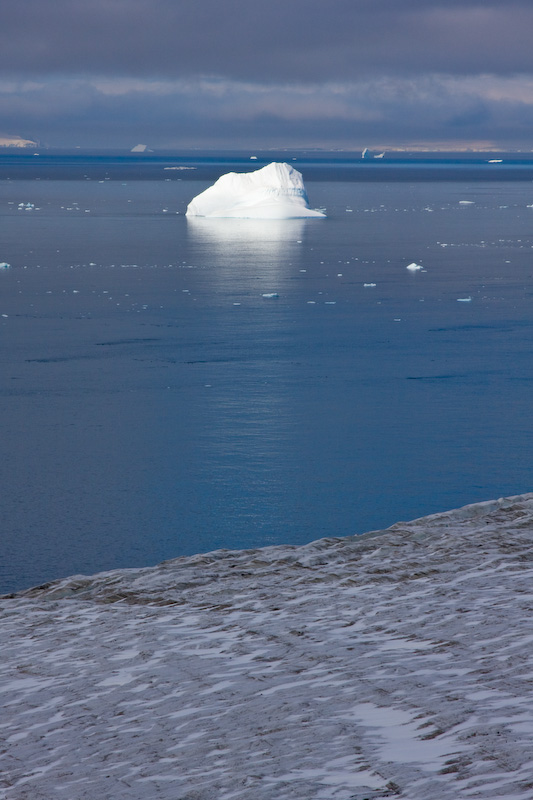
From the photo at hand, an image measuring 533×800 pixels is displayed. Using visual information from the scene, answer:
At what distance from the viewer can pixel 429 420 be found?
12164 millimetres

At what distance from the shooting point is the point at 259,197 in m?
44.6

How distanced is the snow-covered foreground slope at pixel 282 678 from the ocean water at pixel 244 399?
1.37m

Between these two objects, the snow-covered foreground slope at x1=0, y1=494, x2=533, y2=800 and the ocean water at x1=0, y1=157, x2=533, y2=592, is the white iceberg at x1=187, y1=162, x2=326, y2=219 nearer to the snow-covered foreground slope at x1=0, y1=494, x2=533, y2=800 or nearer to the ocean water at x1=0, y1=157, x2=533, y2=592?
the ocean water at x1=0, y1=157, x2=533, y2=592

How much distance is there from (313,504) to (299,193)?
36.8 meters

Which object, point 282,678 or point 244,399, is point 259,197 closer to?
point 244,399

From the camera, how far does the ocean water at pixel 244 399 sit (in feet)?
30.1

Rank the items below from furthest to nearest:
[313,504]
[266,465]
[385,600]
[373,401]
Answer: [373,401] < [266,465] < [313,504] < [385,600]

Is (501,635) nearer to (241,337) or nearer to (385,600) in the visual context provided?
(385,600)

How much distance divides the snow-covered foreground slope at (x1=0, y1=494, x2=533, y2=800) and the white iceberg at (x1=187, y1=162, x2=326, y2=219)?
37.5m

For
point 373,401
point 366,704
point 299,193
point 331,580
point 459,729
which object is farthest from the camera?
point 299,193

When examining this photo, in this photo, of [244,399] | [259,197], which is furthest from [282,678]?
[259,197]

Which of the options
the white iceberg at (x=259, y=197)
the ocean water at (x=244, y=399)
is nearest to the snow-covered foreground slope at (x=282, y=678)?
the ocean water at (x=244, y=399)

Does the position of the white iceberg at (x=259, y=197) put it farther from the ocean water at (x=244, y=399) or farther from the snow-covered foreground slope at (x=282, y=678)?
the snow-covered foreground slope at (x=282, y=678)

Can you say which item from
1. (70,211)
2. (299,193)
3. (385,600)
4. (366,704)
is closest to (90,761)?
(366,704)
